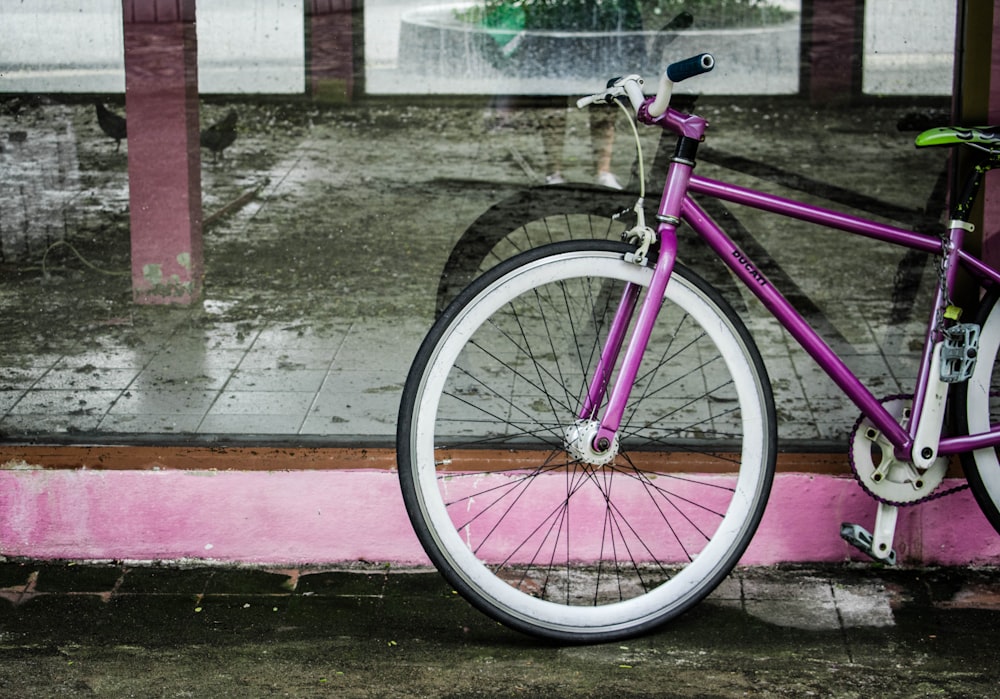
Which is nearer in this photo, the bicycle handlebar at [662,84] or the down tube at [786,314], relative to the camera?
the bicycle handlebar at [662,84]

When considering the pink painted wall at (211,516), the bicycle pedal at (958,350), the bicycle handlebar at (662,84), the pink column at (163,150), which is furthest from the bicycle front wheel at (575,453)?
the pink column at (163,150)

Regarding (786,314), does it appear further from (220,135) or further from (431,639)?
(220,135)

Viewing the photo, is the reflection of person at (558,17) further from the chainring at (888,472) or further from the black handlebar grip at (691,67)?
the chainring at (888,472)

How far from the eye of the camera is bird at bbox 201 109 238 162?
470cm

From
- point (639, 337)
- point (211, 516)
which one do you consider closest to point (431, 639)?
point (211, 516)

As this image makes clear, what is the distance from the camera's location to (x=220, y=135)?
4707 millimetres

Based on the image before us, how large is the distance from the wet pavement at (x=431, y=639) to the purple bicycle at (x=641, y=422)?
0.56ft

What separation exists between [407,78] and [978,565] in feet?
8.15

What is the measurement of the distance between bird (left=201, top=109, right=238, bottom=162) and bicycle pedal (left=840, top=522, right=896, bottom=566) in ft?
7.92

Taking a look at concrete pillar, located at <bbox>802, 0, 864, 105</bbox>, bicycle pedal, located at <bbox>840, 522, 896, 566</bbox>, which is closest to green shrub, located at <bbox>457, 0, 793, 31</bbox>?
concrete pillar, located at <bbox>802, 0, 864, 105</bbox>

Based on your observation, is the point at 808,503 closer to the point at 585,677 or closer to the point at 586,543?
the point at 586,543

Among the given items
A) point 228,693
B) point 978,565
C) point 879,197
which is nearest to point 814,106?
point 879,197

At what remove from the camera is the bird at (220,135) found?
4.70 meters

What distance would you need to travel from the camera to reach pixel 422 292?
4914 millimetres
